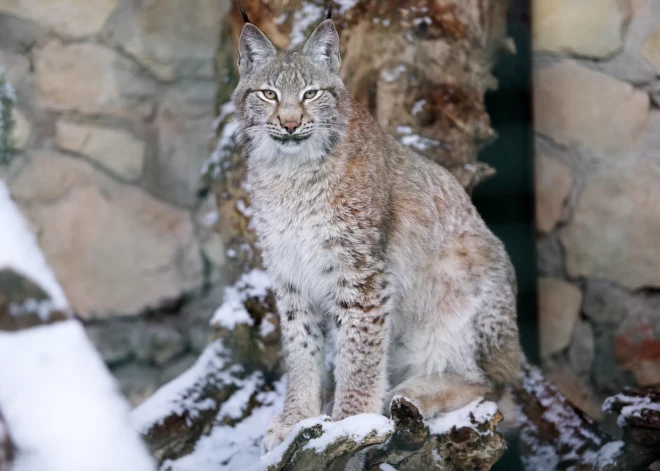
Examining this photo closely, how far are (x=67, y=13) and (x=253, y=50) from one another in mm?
1965

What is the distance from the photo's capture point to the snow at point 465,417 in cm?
239

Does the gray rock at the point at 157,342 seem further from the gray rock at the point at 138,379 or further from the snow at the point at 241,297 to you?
the snow at the point at 241,297

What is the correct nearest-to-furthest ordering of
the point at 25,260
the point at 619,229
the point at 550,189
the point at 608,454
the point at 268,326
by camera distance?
1. the point at 25,260
2. the point at 608,454
3. the point at 268,326
4. the point at 619,229
5. the point at 550,189

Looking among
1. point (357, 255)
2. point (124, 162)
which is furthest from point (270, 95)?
point (124, 162)

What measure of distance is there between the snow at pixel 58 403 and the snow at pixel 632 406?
2100 mm

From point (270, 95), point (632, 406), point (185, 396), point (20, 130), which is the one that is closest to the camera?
point (270, 95)

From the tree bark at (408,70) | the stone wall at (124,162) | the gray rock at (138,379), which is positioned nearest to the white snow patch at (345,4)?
the tree bark at (408,70)

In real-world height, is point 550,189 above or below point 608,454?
above

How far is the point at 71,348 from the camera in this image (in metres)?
0.92

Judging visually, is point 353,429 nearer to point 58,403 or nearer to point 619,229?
point 58,403

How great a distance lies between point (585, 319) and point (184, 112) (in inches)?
92.7

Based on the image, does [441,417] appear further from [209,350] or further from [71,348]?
[71,348]

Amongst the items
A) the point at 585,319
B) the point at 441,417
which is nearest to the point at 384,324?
the point at 441,417

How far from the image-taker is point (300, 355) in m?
2.50
